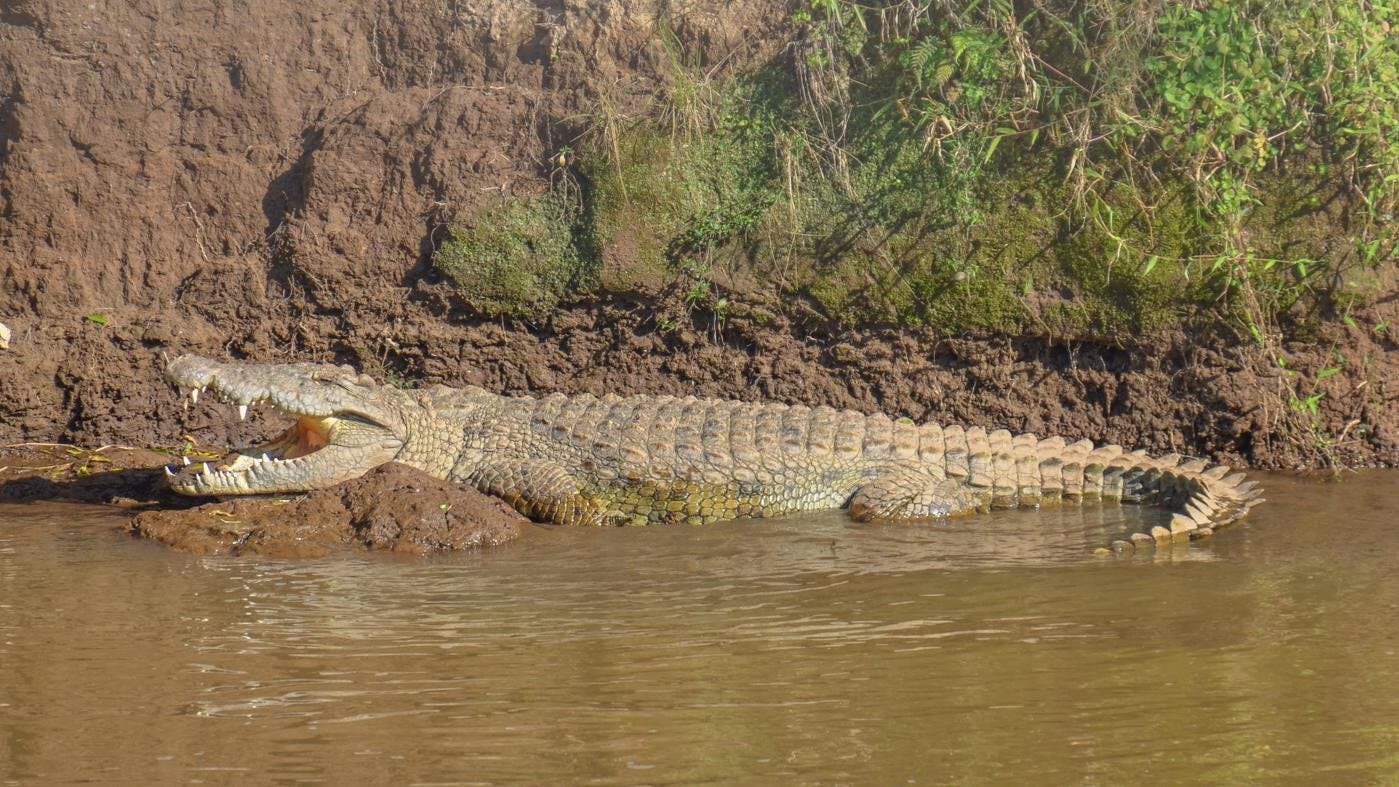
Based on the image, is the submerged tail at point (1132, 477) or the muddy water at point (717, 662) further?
the submerged tail at point (1132, 477)

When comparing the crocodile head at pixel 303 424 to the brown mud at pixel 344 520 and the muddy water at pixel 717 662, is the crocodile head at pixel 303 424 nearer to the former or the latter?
the brown mud at pixel 344 520

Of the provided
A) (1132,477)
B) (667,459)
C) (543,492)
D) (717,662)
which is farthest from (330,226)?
(717,662)

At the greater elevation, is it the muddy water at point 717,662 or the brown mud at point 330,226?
the brown mud at point 330,226

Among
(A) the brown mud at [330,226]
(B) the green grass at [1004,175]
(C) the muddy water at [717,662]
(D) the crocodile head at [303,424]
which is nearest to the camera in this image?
(C) the muddy water at [717,662]

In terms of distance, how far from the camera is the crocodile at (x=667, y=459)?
6090mm

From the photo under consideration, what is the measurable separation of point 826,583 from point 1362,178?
3.67 m

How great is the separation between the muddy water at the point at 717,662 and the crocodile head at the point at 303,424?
744 mm

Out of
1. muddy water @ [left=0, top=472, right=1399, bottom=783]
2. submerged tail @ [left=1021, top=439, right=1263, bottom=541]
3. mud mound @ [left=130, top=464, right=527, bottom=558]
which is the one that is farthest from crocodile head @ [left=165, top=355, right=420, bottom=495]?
submerged tail @ [left=1021, top=439, right=1263, bottom=541]

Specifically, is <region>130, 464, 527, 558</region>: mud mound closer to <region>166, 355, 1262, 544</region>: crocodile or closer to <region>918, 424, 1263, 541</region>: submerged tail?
<region>166, 355, 1262, 544</region>: crocodile

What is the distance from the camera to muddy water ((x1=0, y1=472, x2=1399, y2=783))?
9.64ft

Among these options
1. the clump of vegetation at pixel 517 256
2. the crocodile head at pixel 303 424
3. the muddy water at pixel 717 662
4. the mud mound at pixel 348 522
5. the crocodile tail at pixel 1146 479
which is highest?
the clump of vegetation at pixel 517 256

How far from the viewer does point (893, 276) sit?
6777mm

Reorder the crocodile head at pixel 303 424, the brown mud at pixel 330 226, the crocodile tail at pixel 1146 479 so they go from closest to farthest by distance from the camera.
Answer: the crocodile tail at pixel 1146 479 → the crocodile head at pixel 303 424 → the brown mud at pixel 330 226

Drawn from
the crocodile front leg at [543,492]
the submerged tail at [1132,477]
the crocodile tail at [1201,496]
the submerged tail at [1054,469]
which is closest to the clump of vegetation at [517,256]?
the crocodile front leg at [543,492]
